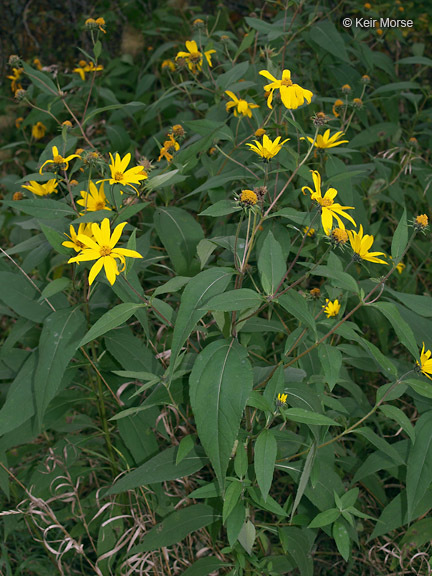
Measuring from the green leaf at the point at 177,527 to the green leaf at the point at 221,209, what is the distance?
722 mm

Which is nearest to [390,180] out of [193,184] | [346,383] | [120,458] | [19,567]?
[193,184]

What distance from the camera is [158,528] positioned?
145 cm

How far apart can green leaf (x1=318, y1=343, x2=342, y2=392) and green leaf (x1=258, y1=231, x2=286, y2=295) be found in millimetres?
196

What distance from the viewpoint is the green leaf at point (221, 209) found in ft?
3.76

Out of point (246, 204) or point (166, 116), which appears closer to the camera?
point (246, 204)

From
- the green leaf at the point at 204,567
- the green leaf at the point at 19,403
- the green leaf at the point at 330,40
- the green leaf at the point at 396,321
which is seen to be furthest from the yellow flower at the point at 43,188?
the green leaf at the point at 330,40

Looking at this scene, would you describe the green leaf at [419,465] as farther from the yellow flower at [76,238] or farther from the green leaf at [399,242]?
the yellow flower at [76,238]

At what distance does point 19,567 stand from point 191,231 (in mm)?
1046

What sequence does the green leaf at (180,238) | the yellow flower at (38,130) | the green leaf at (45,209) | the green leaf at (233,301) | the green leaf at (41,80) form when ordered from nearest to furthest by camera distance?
the green leaf at (233,301)
the green leaf at (45,209)
the green leaf at (180,238)
the green leaf at (41,80)
the yellow flower at (38,130)

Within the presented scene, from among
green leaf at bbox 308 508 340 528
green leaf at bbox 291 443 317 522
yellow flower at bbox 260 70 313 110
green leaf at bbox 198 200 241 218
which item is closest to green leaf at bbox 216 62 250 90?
yellow flower at bbox 260 70 313 110

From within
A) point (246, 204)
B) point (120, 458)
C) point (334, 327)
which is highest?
point (246, 204)

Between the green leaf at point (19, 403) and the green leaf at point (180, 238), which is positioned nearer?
the green leaf at point (19, 403)

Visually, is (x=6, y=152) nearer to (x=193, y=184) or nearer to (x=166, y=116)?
(x=166, y=116)

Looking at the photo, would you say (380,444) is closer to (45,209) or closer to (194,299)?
(194,299)
